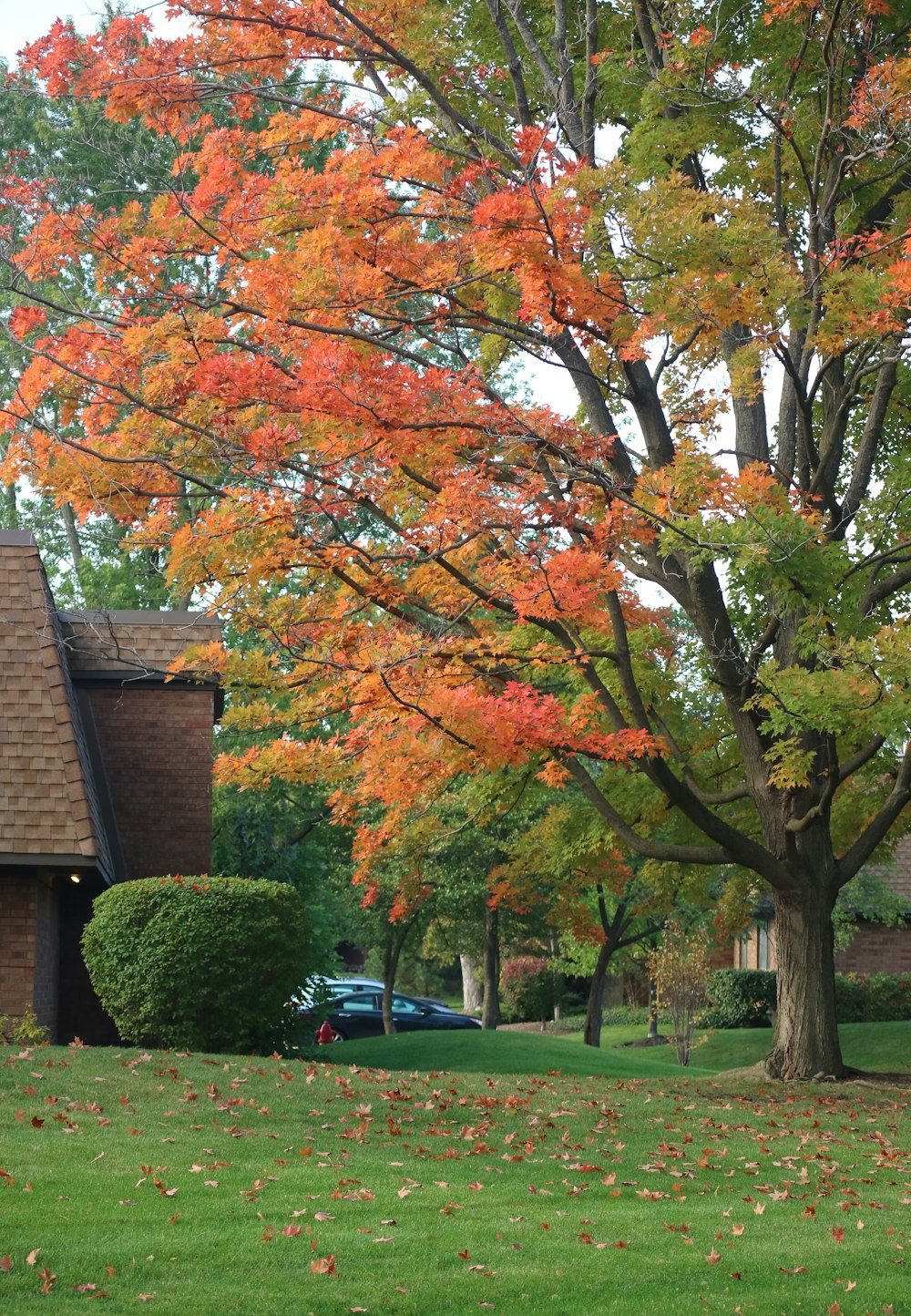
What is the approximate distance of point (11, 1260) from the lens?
6.32 meters

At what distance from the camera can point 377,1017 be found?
30.4 m

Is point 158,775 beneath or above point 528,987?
above

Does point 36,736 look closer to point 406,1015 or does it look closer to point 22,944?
point 22,944

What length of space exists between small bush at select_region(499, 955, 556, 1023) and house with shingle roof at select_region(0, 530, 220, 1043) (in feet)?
66.1

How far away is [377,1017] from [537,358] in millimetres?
20059

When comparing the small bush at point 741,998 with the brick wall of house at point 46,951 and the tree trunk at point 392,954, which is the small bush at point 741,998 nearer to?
the tree trunk at point 392,954

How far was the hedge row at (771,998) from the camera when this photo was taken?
3116 cm

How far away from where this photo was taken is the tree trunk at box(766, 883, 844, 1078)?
15414mm

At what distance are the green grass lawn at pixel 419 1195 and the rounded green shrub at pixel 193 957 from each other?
1.03 metres

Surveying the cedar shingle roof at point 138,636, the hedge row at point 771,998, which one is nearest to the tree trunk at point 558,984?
the hedge row at point 771,998

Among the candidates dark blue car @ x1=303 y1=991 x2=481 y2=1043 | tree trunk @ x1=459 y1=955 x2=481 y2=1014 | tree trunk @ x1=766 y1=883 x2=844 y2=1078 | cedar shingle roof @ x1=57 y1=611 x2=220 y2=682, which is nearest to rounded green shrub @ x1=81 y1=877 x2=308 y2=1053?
cedar shingle roof @ x1=57 y1=611 x2=220 y2=682

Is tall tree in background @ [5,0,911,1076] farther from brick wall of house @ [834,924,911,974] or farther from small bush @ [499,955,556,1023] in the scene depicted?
small bush @ [499,955,556,1023]

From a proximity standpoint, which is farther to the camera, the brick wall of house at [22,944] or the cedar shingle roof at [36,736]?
the brick wall of house at [22,944]

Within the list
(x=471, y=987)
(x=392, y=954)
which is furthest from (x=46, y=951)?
(x=471, y=987)
